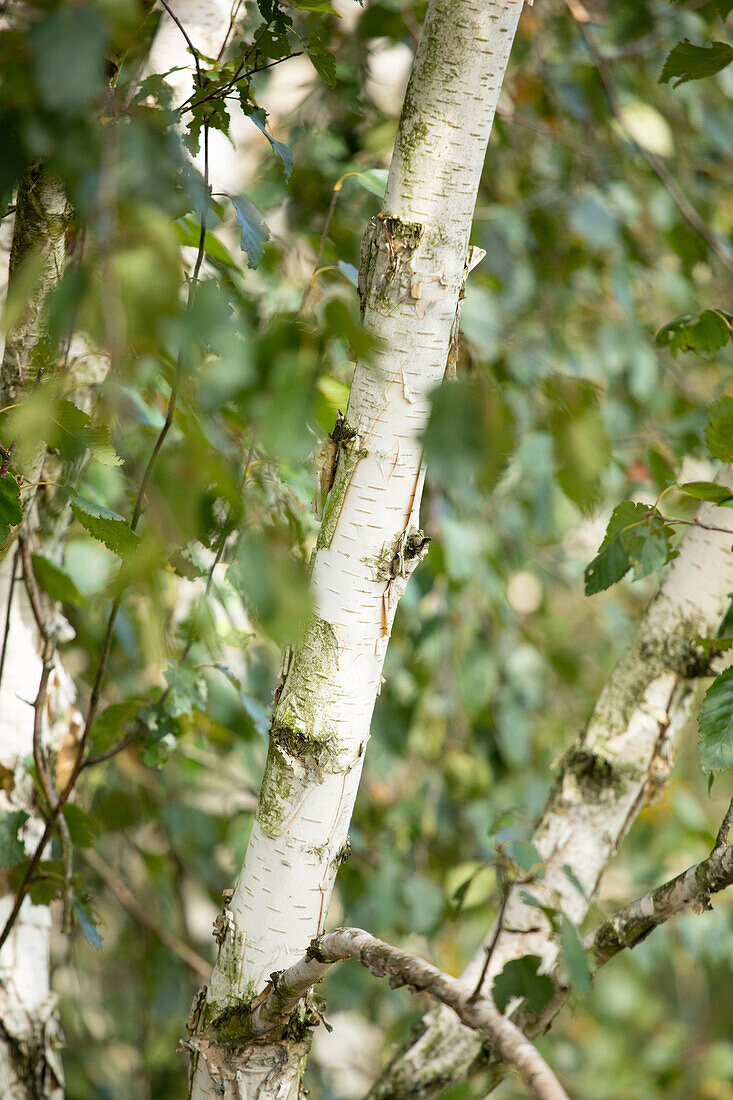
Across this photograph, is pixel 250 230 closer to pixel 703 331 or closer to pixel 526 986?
pixel 703 331

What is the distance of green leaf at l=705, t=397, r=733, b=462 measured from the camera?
558 millimetres

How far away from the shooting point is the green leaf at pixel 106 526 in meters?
0.49

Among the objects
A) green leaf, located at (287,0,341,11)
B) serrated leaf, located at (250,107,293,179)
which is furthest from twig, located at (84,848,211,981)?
green leaf, located at (287,0,341,11)

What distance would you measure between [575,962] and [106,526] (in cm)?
48

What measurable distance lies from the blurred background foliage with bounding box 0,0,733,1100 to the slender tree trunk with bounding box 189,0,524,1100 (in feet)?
0.17

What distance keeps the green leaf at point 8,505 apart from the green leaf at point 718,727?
0.45m

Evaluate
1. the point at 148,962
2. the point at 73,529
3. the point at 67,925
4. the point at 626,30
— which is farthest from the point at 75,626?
the point at 626,30

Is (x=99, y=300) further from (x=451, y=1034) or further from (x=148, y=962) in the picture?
(x=148, y=962)

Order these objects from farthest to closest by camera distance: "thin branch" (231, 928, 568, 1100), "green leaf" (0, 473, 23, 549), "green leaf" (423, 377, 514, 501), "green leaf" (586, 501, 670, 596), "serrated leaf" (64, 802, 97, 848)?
"serrated leaf" (64, 802, 97, 848)
"green leaf" (586, 501, 670, 596)
"green leaf" (0, 473, 23, 549)
"thin branch" (231, 928, 568, 1100)
"green leaf" (423, 377, 514, 501)

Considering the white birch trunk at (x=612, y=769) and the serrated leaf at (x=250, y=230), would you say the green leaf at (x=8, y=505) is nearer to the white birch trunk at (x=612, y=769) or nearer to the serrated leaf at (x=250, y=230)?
the serrated leaf at (x=250, y=230)

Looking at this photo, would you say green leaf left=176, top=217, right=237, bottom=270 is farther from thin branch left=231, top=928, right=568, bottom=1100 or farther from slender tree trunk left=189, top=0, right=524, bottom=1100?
thin branch left=231, top=928, right=568, bottom=1100

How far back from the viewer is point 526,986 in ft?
2.16

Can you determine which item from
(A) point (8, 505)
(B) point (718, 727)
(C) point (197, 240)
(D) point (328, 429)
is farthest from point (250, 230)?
(B) point (718, 727)

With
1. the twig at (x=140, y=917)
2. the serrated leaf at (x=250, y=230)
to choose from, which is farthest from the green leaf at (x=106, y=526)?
the twig at (x=140, y=917)
